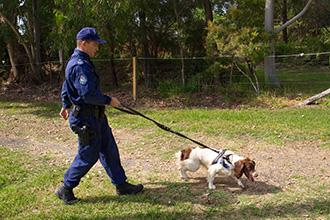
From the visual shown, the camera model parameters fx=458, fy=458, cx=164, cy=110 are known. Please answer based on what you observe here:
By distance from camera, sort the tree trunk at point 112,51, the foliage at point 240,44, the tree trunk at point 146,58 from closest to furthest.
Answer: the foliage at point 240,44, the tree trunk at point 112,51, the tree trunk at point 146,58

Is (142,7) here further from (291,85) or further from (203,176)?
(203,176)

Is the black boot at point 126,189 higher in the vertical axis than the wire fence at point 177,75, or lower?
lower

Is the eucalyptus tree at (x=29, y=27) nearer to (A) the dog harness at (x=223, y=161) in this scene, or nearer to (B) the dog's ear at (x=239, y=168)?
(A) the dog harness at (x=223, y=161)

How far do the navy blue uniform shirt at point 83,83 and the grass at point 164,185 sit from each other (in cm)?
118

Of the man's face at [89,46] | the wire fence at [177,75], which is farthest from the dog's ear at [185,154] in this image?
the wire fence at [177,75]

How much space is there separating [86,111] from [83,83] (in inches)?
14.1

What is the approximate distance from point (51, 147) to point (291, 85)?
9.63 meters

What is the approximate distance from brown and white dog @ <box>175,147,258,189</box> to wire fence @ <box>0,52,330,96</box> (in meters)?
5.93

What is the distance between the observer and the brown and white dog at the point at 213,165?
5.22 metres

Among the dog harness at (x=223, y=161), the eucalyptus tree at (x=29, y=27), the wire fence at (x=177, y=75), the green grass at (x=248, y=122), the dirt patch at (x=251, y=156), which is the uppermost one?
the eucalyptus tree at (x=29, y=27)

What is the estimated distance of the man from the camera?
4.62 metres

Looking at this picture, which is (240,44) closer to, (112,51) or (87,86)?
(112,51)

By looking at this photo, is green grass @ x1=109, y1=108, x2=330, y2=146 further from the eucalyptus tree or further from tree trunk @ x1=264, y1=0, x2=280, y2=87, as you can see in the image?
the eucalyptus tree

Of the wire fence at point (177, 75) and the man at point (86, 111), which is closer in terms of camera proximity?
the man at point (86, 111)
